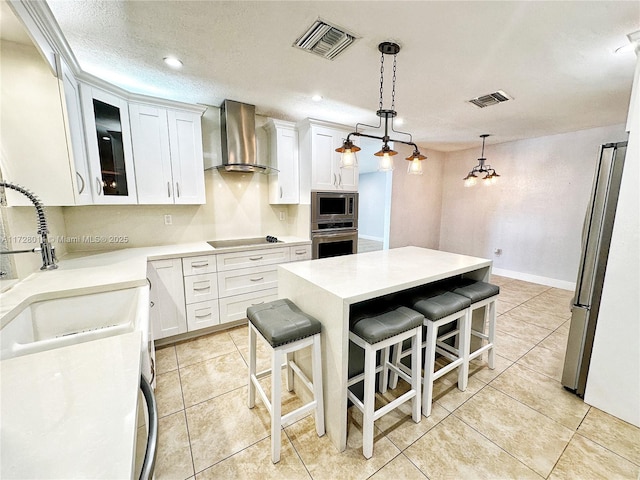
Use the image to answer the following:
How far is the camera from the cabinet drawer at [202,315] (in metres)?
2.65

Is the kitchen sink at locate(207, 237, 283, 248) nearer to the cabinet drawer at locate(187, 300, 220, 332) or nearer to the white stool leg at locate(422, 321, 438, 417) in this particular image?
the cabinet drawer at locate(187, 300, 220, 332)

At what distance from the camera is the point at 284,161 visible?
335 centimetres

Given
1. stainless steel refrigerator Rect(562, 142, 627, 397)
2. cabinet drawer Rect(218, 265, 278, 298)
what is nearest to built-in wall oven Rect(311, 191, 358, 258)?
cabinet drawer Rect(218, 265, 278, 298)

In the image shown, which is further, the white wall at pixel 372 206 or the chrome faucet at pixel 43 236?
the white wall at pixel 372 206

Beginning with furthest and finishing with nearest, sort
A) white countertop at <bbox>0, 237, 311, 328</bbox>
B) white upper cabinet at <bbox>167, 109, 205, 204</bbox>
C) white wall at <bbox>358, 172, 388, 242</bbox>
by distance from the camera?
1. white wall at <bbox>358, 172, 388, 242</bbox>
2. white upper cabinet at <bbox>167, 109, 205, 204</bbox>
3. white countertop at <bbox>0, 237, 311, 328</bbox>

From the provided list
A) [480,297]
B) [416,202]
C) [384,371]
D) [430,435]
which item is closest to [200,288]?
[384,371]

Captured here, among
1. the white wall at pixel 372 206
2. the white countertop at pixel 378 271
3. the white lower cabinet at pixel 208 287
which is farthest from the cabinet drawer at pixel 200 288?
the white wall at pixel 372 206

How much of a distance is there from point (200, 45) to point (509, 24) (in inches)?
79.7

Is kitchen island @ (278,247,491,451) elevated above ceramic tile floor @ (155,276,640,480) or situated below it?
above

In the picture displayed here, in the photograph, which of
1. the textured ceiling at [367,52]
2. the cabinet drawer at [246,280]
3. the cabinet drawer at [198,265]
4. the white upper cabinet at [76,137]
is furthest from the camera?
the cabinet drawer at [246,280]

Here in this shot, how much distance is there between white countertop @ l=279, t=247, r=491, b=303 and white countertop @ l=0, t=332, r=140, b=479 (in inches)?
37.3

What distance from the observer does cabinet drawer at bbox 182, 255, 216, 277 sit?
8.43 feet

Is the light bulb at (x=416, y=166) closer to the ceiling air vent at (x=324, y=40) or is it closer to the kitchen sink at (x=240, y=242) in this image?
the ceiling air vent at (x=324, y=40)

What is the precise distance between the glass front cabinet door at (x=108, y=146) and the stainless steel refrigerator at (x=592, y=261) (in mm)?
3748
